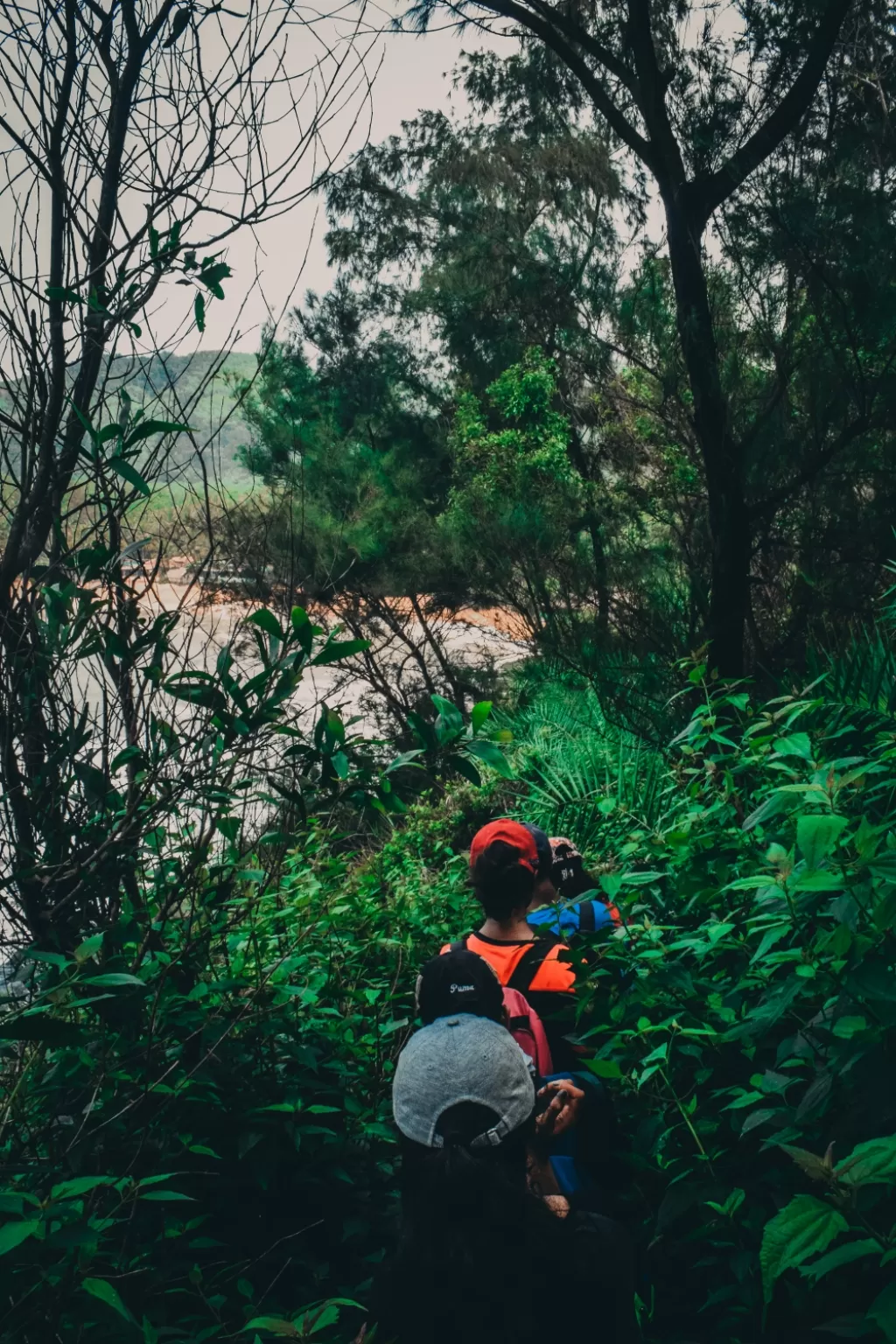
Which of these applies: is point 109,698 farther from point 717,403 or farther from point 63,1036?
point 717,403

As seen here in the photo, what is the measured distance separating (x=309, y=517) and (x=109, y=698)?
966 cm

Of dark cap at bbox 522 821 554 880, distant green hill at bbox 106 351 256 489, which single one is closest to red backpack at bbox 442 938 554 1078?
dark cap at bbox 522 821 554 880

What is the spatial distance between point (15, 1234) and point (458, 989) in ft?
2.89

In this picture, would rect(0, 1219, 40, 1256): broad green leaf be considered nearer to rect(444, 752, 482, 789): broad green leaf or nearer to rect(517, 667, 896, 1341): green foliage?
rect(517, 667, 896, 1341): green foliage

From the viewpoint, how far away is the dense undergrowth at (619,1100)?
1.63 metres

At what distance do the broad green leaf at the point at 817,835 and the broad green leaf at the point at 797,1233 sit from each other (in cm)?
49

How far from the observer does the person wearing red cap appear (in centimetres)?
270

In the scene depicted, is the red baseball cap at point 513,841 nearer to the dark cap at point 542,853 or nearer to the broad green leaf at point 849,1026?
the dark cap at point 542,853

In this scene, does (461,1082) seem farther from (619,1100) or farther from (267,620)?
(619,1100)

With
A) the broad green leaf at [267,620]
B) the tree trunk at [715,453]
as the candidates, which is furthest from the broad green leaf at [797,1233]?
the tree trunk at [715,453]

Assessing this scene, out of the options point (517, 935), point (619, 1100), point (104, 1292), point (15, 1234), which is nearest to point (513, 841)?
point (517, 935)

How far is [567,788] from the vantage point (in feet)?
19.3

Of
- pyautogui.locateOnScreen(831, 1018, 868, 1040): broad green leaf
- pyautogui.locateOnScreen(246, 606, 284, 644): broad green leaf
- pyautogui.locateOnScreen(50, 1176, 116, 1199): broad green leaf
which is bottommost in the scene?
pyautogui.locateOnScreen(831, 1018, 868, 1040): broad green leaf

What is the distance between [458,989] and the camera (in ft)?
6.47
